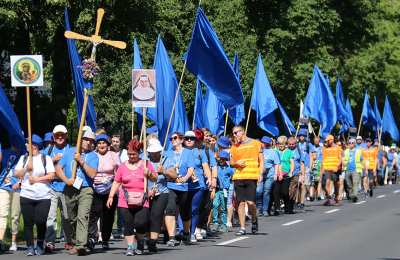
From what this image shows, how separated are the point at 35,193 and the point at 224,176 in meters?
5.32

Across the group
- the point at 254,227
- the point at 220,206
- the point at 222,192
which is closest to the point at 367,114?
the point at 222,192

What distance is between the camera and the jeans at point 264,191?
22703 millimetres

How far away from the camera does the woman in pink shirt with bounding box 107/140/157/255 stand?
13.7 meters

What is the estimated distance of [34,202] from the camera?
14164 mm

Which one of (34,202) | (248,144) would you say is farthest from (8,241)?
(248,144)

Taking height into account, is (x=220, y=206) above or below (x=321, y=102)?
below

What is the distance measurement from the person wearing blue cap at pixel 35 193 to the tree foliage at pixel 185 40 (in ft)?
39.1

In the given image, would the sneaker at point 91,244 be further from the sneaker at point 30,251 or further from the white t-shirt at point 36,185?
the white t-shirt at point 36,185

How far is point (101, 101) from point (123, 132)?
5.94 m

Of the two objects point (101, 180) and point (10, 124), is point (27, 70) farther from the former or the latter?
point (101, 180)

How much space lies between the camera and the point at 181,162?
1531 cm

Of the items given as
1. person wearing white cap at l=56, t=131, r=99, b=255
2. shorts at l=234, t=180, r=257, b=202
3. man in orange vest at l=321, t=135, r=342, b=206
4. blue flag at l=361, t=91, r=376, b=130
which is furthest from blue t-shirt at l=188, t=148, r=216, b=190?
blue flag at l=361, t=91, r=376, b=130

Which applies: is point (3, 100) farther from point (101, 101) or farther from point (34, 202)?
point (101, 101)

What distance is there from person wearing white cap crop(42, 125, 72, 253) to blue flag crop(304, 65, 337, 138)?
53.3ft
